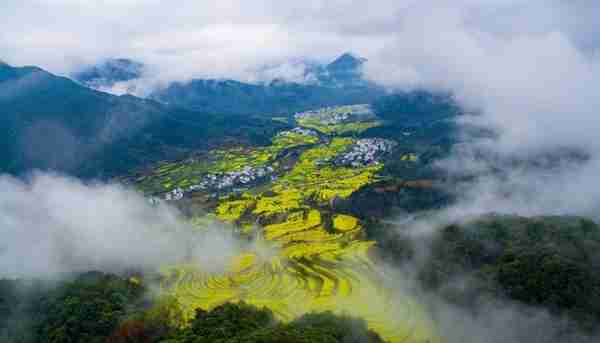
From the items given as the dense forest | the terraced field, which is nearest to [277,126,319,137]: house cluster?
the terraced field

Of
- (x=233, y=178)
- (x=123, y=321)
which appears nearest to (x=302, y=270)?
(x=123, y=321)

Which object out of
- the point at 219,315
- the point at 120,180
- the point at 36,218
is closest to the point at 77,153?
the point at 120,180

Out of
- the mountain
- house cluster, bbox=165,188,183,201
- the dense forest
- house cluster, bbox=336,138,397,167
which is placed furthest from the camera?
the mountain

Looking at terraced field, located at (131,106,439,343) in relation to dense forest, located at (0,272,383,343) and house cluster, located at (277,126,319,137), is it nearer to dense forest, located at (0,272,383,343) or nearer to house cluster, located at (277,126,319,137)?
dense forest, located at (0,272,383,343)

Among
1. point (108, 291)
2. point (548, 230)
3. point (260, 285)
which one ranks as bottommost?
point (260, 285)

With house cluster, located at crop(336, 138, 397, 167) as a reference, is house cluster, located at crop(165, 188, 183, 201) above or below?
below

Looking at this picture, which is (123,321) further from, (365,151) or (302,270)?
(365,151)

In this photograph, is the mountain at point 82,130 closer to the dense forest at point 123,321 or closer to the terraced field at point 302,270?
the terraced field at point 302,270

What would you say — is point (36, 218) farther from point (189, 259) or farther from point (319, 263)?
point (319, 263)
